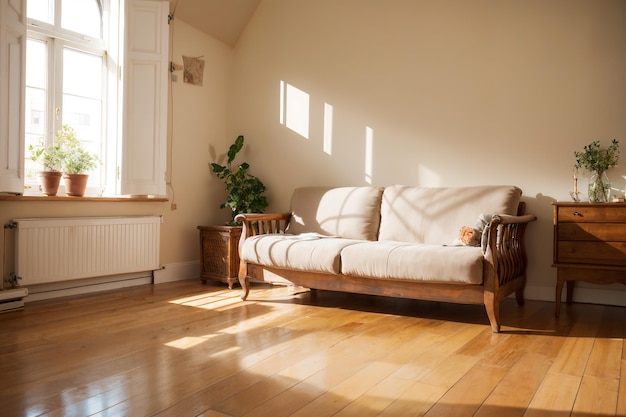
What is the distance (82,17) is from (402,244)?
3136 millimetres

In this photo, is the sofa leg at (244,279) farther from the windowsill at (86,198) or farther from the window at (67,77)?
the window at (67,77)

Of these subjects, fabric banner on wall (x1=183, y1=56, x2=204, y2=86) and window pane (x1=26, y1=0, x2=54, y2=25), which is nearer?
window pane (x1=26, y1=0, x2=54, y2=25)

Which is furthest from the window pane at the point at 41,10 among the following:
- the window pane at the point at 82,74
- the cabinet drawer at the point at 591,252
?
the cabinet drawer at the point at 591,252

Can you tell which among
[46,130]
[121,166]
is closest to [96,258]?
[121,166]

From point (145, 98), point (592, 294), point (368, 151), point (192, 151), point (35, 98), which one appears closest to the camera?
point (592, 294)

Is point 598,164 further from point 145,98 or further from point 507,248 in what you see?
point 145,98

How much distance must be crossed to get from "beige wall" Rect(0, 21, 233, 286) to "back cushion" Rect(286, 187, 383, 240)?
1.03m

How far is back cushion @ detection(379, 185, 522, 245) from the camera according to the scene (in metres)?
3.64

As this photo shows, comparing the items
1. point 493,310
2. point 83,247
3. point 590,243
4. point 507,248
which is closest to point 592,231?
point 590,243

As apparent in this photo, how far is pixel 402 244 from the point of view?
3490 mm

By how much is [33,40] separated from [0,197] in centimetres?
127

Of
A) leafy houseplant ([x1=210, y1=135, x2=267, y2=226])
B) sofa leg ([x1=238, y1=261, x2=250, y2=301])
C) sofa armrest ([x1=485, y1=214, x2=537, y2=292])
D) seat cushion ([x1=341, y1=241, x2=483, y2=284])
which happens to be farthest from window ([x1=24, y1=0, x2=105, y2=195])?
sofa armrest ([x1=485, y1=214, x2=537, y2=292])

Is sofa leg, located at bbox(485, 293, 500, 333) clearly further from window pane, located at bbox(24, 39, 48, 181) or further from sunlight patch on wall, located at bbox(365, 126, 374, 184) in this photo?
window pane, located at bbox(24, 39, 48, 181)

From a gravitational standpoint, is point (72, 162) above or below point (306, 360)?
above
